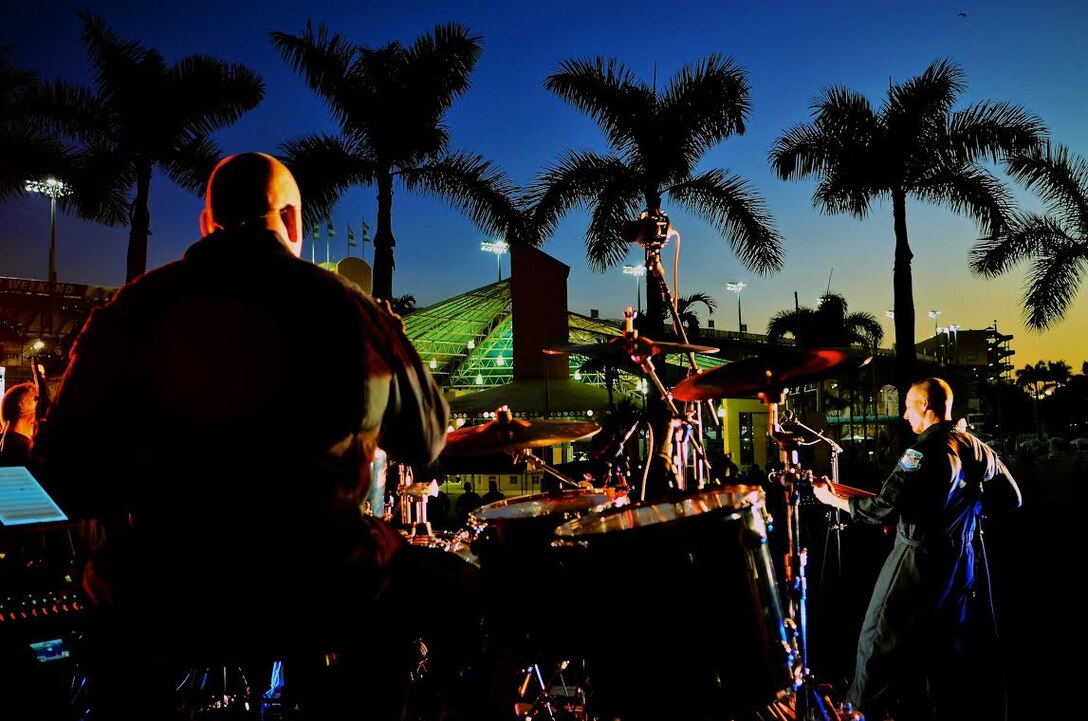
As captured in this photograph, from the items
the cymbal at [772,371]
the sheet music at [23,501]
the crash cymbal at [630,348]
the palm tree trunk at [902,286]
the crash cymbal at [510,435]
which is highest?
the palm tree trunk at [902,286]

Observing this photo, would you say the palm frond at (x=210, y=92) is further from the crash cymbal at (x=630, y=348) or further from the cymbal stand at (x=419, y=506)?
the crash cymbal at (x=630, y=348)

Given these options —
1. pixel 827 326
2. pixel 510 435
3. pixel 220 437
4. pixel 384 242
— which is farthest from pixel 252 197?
pixel 827 326

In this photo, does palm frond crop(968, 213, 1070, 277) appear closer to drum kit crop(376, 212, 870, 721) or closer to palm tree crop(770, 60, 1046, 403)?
palm tree crop(770, 60, 1046, 403)

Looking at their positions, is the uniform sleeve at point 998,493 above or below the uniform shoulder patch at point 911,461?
below

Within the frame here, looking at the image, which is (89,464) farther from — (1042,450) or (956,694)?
(1042,450)

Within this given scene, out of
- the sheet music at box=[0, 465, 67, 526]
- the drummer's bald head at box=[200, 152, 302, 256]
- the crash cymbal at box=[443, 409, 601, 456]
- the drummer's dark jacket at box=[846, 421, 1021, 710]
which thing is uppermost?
the drummer's bald head at box=[200, 152, 302, 256]

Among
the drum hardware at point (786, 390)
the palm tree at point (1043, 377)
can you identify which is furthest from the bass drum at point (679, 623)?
the palm tree at point (1043, 377)

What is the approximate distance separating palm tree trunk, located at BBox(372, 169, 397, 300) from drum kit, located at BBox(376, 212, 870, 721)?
9.70m

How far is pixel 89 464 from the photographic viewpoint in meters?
1.60

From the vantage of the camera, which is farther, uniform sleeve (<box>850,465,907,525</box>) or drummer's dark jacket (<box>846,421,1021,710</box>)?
uniform sleeve (<box>850,465,907,525</box>)

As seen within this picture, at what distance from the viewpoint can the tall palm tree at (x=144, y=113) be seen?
49.8ft

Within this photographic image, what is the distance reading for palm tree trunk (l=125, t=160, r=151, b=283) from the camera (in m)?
15.3

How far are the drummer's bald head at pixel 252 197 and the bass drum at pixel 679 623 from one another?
1820mm

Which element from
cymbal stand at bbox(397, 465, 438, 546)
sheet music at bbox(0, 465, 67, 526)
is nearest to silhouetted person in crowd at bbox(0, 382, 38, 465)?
cymbal stand at bbox(397, 465, 438, 546)
